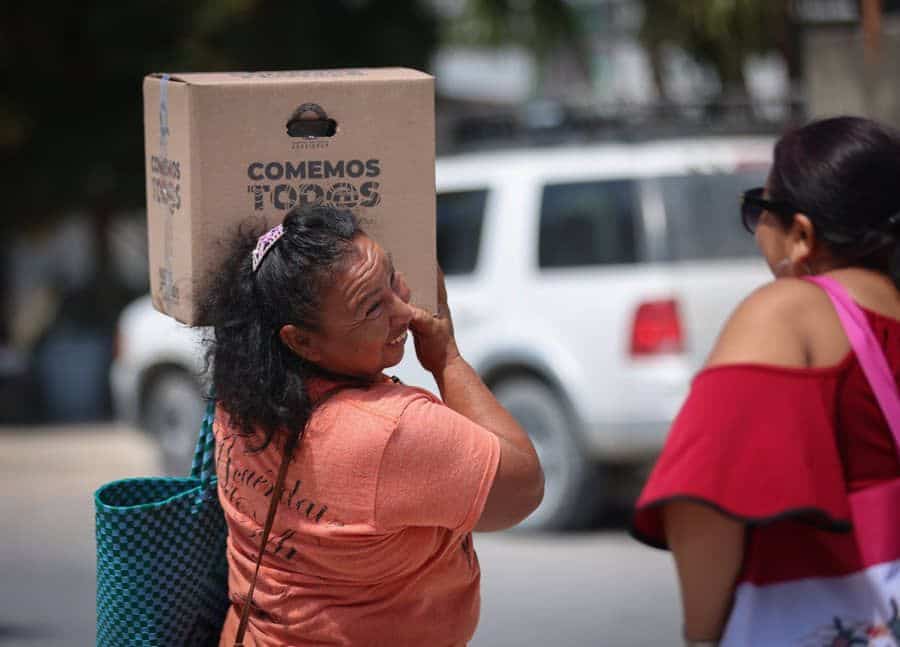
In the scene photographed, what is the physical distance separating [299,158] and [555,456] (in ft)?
19.0

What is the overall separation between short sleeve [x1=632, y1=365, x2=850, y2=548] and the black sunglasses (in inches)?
12.3

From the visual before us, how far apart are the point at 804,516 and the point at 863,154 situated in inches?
21.5

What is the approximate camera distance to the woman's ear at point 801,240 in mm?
2191

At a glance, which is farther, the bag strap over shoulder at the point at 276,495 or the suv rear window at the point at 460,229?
the suv rear window at the point at 460,229

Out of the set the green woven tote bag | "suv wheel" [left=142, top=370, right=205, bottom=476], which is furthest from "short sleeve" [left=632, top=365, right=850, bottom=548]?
"suv wheel" [left=142, top=370, right=205, bottom=476]

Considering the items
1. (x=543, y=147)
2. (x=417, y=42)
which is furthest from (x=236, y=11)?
(x=543, y=147)

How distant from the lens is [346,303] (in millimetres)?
2250

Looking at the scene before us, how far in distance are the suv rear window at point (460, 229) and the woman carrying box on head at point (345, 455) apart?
6.03 m

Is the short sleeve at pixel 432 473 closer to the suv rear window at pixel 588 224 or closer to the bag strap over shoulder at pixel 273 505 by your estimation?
the bag strap over shoulder at pixel 273 505

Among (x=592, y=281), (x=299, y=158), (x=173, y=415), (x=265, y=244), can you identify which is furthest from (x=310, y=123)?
(x=173, y=415)

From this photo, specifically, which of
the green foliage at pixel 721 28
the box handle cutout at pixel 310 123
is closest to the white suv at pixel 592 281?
the green foliage at pixel 721 28

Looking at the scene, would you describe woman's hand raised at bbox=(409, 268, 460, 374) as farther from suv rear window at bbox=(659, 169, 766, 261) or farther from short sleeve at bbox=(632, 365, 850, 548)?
suv rear window at bbox=(659, 169, 766, 261)

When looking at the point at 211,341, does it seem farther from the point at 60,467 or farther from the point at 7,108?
the point at 7,108

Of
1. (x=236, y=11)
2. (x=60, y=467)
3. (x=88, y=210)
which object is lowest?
(x=60, y=467)
